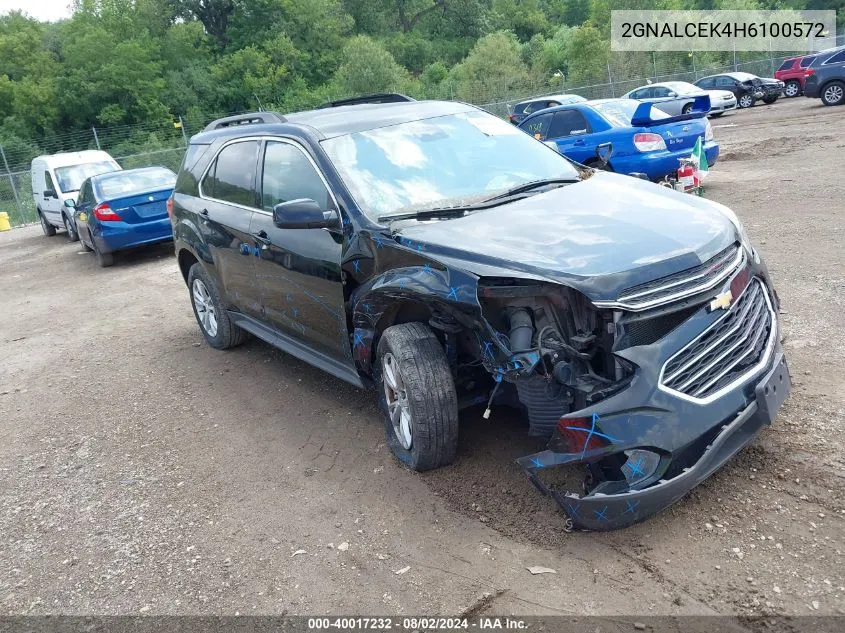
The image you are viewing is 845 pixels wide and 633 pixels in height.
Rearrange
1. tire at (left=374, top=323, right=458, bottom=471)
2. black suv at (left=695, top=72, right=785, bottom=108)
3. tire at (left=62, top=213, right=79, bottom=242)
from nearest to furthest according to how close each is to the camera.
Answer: tire at (left=374, top=323, right=458, bottom=471)
tire at (left=62, top=213, right=79, bottom=242)
black suv at (left=695, top=72, right=785, bottom=108)

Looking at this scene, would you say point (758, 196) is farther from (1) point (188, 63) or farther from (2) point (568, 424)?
(1) point (188, 63)

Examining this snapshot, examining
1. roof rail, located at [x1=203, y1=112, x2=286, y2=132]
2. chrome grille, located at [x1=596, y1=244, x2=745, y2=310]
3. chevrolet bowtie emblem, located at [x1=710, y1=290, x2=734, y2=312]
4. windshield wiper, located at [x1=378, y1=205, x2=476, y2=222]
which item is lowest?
chevrolet bowtie emblem, located at [x1=710, y1=290, x2=734, y2=312]

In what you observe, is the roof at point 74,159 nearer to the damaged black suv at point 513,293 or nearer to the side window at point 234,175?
the side window at point 234,175

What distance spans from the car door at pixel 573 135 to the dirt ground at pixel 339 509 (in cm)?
514

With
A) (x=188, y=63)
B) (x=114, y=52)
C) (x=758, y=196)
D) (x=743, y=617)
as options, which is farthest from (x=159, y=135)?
(x=743, y=617)

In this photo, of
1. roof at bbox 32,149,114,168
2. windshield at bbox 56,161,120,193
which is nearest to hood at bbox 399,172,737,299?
windshield at bbox 56,161,120,193

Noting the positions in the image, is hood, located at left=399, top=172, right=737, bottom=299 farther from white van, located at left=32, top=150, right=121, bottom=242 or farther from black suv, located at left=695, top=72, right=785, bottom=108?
black suv, located at left=695, top=72, right=785, bottom=108

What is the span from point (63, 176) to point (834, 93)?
21.2 meters

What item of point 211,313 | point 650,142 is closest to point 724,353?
point 211,313

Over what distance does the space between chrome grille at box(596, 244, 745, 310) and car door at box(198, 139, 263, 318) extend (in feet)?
9.69

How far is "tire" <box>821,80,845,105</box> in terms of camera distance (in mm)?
21250

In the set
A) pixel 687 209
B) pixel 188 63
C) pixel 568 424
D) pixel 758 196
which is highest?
pixel 188 63

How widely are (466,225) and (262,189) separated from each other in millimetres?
1961

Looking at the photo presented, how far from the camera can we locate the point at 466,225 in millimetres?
3832
